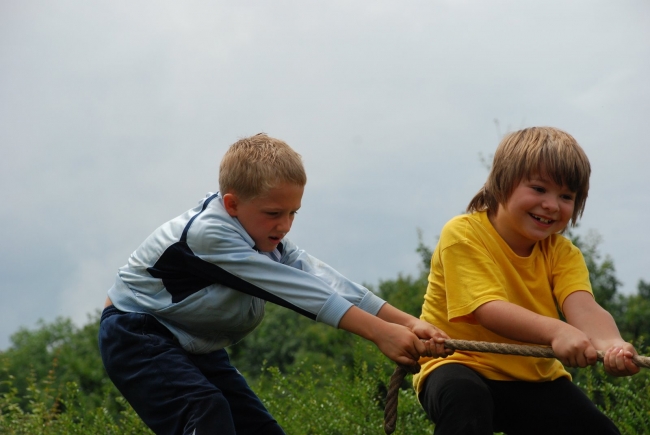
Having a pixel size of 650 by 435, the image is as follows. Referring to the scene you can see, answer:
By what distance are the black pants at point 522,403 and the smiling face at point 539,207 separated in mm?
643

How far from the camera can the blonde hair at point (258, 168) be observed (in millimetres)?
3654

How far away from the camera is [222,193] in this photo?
152 inches

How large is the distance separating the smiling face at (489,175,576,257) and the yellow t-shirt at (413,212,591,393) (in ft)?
0.41

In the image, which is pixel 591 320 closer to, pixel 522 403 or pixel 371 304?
pixel 522 403

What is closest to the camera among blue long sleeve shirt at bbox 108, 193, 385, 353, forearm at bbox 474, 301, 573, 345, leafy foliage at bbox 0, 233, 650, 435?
forearm at bbox 474, 301, 573, 345

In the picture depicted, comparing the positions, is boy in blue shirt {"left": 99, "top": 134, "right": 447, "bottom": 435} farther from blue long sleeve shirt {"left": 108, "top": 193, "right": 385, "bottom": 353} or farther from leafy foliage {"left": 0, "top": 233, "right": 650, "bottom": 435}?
leafy foliage {"left": 0, "top": 233, "right": 650, "bottom": 435}

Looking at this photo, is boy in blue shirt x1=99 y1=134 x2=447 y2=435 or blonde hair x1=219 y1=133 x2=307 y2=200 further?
blonde hair x1=219 y1=133 x2=307 y2=200

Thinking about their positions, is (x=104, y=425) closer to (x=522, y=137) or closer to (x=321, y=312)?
(x=321, y=312)

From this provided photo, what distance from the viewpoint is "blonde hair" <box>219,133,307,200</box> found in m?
3.65

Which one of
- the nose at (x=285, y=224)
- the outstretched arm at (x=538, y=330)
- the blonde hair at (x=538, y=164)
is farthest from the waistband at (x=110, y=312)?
the blonde hair at (x=538, y=164)

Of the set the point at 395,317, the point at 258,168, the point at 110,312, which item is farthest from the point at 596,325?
the point at 110,312

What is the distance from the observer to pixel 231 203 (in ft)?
12.3

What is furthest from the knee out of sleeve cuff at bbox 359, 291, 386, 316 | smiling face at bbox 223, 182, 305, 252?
smiling face at bbox 223, 182, 305, 252

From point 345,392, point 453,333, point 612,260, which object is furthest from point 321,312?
point 612,260
